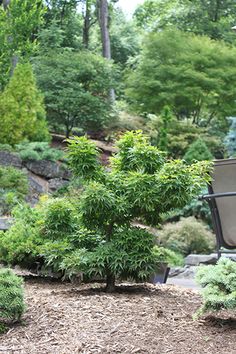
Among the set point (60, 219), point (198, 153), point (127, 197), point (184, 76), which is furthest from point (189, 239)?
point (127, 197)

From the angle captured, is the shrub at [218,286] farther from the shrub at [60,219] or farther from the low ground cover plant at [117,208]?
the shrub at [60,219]

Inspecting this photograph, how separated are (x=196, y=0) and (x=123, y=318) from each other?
2124cm

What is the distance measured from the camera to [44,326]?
302 cm

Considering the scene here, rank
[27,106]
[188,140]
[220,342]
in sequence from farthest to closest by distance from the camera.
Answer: [188,140], [27,106], [220,342]

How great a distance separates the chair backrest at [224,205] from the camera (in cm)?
390

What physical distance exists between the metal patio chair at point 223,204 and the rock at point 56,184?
8838mm

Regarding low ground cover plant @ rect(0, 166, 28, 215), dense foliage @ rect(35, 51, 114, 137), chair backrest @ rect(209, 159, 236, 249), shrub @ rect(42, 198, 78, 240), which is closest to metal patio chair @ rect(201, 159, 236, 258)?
chair backrest @ rect(209, 159, 236, 249)

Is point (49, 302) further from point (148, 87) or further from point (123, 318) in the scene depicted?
point (148, 87)

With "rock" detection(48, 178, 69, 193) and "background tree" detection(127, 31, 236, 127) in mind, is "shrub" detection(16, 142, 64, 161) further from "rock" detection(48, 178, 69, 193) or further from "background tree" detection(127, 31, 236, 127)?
"background tree" detection(127, 31, 236, 127)

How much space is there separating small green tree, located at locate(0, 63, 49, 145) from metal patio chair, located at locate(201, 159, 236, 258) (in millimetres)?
9736

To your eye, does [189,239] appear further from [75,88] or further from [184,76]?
[75,88]

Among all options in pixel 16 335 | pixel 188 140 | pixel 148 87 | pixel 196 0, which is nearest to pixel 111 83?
pixel 148 87

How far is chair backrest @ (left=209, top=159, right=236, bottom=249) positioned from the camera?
12.8ft

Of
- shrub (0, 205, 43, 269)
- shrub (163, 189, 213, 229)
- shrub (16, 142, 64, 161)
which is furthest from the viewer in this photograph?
shrub (16, 142, 64, 161)
